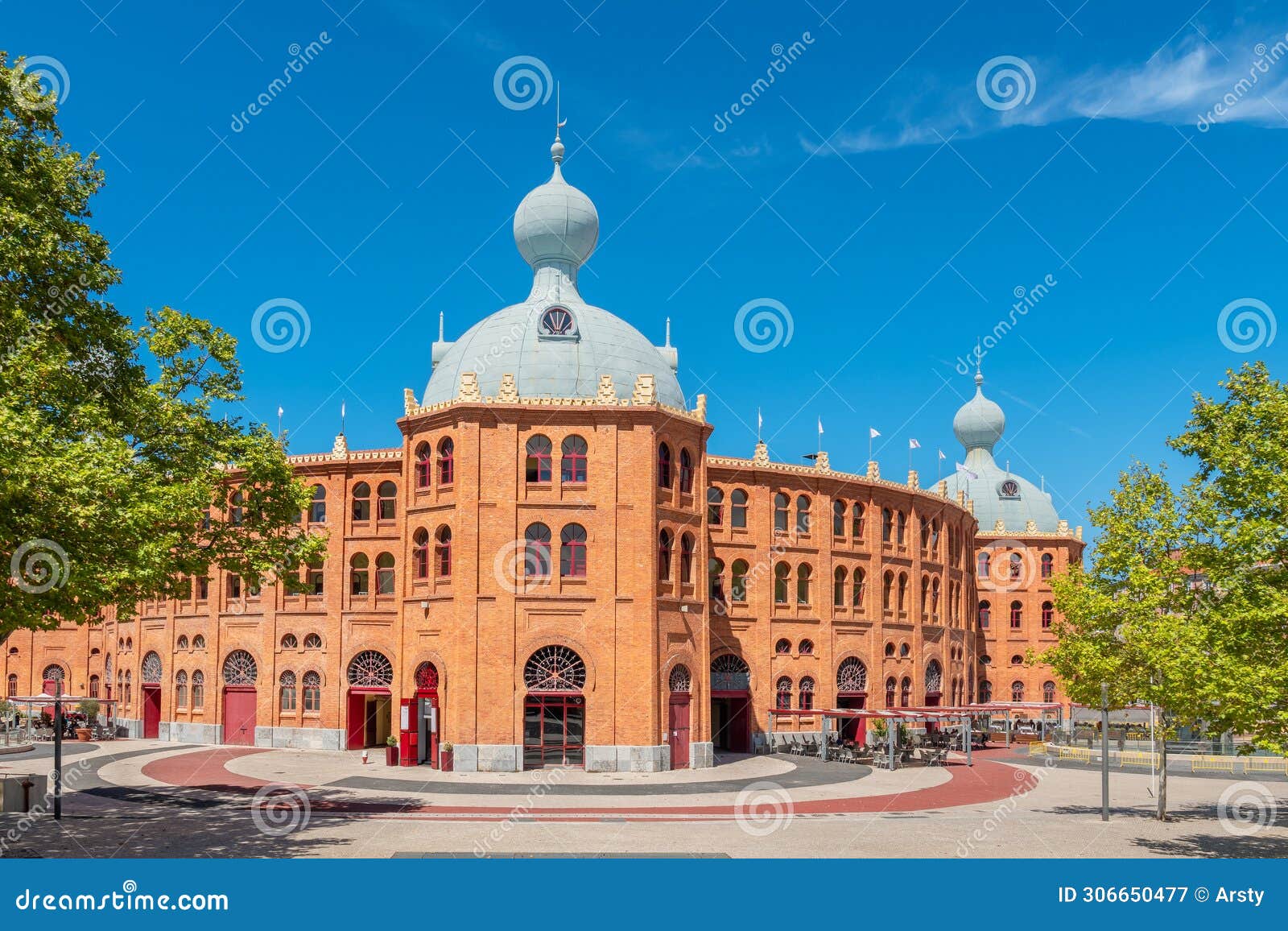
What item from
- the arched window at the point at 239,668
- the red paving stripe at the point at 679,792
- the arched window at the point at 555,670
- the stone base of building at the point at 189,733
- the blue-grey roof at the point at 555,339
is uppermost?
the blue-grey roof at the point at 555,339

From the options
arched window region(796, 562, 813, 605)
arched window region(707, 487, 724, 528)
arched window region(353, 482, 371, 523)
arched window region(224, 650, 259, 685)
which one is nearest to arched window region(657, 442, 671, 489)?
arched window region(707, 487, 724, 528)

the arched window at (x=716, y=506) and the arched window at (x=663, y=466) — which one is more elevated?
the arched window at (x=663, y=466)

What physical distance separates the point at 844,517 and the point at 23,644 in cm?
4844

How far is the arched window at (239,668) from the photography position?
56.4 meters

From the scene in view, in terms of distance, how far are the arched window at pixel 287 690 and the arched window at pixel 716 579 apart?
20.4m

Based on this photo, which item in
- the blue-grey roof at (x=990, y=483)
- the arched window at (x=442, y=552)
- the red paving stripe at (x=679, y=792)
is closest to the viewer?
the red paving stripe at (x=679, y=792)

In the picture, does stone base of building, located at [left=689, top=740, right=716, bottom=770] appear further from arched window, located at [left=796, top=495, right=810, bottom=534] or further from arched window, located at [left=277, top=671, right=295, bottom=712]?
arched window, located at [left=277, top=671, right=295, bottom=712]

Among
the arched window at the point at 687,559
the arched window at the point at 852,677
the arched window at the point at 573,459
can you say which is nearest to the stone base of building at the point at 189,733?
the arched window at the point at 573,459

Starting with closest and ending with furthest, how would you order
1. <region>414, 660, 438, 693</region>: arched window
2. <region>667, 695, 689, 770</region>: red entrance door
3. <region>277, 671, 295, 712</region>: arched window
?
<region>667, 695, 689, 770</region>: red entrance door → <region>414, 660, 438, 693</region>: arched window → <region>277, 671, 295, 712</region>: arched window

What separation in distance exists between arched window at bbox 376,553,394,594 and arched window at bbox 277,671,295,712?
5961 mm

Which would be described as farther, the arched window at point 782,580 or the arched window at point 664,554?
the arched window at point 782,580

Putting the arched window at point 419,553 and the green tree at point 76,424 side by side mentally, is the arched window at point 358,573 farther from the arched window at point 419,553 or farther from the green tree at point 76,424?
the green tree at point 76,424

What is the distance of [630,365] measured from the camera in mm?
49781

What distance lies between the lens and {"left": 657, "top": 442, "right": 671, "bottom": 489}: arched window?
46719 mm
